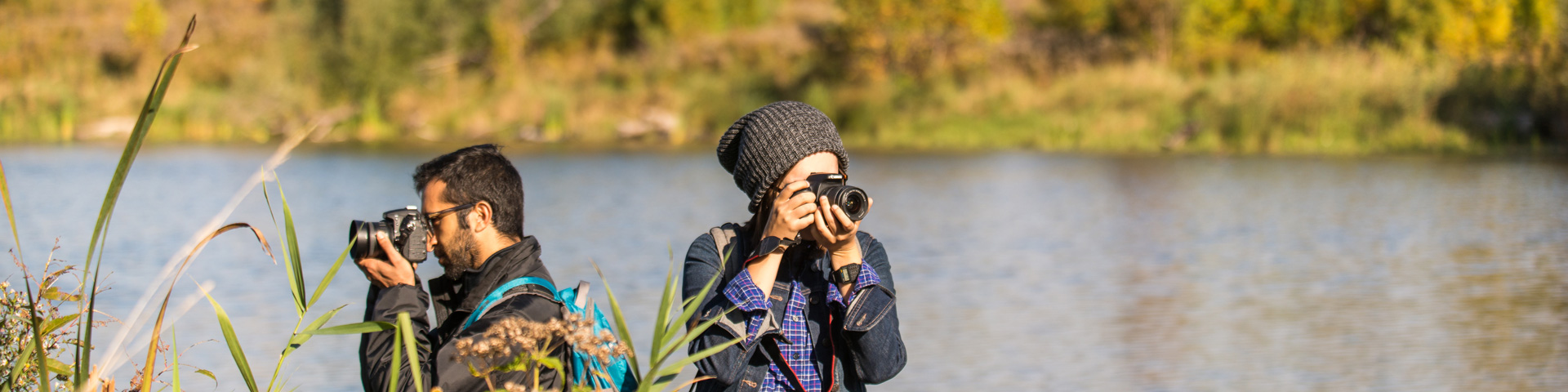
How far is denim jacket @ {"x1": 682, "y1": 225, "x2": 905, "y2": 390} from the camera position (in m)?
2.43

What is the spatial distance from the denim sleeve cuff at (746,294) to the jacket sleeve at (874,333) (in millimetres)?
155

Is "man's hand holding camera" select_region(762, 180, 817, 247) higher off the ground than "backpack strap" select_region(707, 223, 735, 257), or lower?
higher

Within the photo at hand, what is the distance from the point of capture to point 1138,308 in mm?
7801

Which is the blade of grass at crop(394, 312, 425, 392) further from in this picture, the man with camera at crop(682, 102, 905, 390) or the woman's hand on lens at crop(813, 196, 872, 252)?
the woman's hand on lens at crop(813, 196, 872, 252)

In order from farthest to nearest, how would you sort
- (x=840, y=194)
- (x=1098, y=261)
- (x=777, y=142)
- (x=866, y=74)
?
(x=866, y=74)
(x=1098, y=261)
(x=777, y=142)
(x=840, y=194)

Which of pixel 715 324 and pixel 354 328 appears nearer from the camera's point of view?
pixel 354 328

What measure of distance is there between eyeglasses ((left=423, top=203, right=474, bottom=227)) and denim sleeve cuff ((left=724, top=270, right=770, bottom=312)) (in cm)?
72

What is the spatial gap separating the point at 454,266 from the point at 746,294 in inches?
31.3

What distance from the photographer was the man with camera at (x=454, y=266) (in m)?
2.61

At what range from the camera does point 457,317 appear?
9.13 feet

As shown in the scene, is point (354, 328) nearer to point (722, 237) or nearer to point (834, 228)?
point (722, 237)

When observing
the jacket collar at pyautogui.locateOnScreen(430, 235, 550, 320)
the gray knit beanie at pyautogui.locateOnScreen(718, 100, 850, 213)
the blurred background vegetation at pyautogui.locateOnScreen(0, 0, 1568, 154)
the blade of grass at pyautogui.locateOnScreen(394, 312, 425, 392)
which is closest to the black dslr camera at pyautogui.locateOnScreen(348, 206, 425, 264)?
the jacket collar at pyautogui.locateOnScreen(430, 235, 550, 320)

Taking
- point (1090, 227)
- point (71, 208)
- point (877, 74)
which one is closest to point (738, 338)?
point (1090, 227)

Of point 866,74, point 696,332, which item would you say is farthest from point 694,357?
point 866,74
